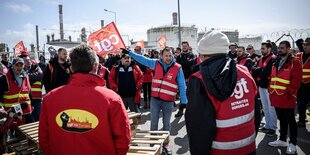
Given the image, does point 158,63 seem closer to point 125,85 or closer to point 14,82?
point 125,85

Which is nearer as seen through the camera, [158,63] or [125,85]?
[158,63]

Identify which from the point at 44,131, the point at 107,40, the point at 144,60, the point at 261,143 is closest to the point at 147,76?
the point at 107,40

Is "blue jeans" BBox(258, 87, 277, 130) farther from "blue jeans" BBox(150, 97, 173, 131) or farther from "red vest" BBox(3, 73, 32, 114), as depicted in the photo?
"red vest" BBox(3, 73, 32, 114)

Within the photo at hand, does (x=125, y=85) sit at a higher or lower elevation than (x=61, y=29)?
lower

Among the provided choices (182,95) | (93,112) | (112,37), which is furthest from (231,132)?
(112,37)

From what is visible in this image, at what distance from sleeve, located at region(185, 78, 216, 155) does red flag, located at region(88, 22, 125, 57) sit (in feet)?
17.0

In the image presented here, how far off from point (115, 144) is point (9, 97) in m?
3.78

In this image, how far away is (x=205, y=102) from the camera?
2.02m

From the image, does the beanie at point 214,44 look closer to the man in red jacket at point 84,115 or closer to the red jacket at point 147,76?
the man in red jacket at point 84,115

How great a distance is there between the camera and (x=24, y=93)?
17.1ft

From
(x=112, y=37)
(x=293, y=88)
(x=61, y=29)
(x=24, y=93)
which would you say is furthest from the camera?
(x=61, y=29)

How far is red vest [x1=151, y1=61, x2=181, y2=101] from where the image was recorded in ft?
16.6

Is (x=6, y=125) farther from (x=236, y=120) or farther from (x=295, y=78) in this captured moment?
(x=295, y=78)

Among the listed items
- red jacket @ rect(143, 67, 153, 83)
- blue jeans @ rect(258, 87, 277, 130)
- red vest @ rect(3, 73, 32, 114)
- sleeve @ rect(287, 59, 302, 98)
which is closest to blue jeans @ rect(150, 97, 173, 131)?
sleeve @ rect(287, 59, 302, 98)
